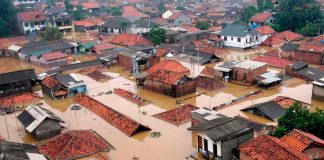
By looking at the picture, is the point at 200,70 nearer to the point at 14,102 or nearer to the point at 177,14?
the point at 14,102

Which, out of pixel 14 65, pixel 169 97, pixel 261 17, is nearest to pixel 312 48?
pixel 169 97

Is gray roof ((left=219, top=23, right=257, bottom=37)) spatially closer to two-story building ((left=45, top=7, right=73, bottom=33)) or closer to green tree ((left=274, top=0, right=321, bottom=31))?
green tree ((left=274, top=0, right=321, bottom=31))

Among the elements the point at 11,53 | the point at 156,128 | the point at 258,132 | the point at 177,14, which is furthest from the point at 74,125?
the point at 177,14

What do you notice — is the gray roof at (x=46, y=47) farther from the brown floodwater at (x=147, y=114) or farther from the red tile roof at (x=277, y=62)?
the red tile roof at (x=277, y=62)

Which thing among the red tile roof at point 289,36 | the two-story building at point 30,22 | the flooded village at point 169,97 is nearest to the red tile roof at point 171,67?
the flooded village at point 169,97

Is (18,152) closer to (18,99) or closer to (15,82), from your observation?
(18,99)

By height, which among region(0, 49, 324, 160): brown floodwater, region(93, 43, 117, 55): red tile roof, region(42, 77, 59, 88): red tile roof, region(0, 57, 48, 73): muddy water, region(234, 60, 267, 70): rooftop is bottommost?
region(0, 49, 324, 160): brown floodwater

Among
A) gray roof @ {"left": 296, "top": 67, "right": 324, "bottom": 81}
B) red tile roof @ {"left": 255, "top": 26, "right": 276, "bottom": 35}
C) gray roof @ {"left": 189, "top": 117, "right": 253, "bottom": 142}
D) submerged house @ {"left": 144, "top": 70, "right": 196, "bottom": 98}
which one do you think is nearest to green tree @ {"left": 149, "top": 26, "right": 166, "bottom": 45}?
red tile roof @ {"left": 255, "top": 26, "right": 276, "bottom": 35}
